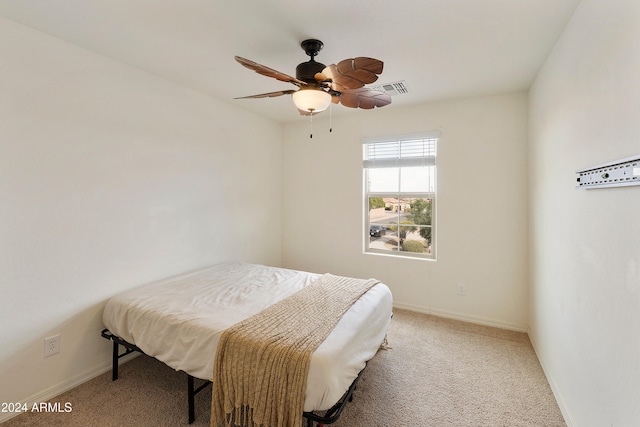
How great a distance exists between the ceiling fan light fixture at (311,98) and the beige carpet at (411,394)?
2051 millimetres

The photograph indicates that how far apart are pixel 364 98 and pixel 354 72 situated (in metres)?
0.46

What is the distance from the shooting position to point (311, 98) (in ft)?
6.09

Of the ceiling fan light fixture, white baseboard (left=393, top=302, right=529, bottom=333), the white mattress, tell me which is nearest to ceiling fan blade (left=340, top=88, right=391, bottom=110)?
the ceiling fan light fixture

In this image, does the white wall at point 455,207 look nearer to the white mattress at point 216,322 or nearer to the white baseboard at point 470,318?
the white baseboard at point 470,318

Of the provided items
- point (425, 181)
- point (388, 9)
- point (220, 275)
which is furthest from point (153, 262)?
point (425, 181)

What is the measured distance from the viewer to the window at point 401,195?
11.4 feet

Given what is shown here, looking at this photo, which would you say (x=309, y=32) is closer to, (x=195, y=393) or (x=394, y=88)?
(x=394, y=88)

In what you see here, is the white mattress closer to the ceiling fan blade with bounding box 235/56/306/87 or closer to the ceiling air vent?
the ceiling fan blade with bounding box 235/56/306/87

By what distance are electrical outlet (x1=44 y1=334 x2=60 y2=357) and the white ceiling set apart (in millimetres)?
2152

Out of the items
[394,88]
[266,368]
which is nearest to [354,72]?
[394,88]

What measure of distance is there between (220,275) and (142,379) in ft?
3.27

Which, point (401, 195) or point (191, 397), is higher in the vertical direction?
point (401, 195)

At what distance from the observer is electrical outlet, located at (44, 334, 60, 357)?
2.01 metres

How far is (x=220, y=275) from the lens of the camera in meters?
2.82
